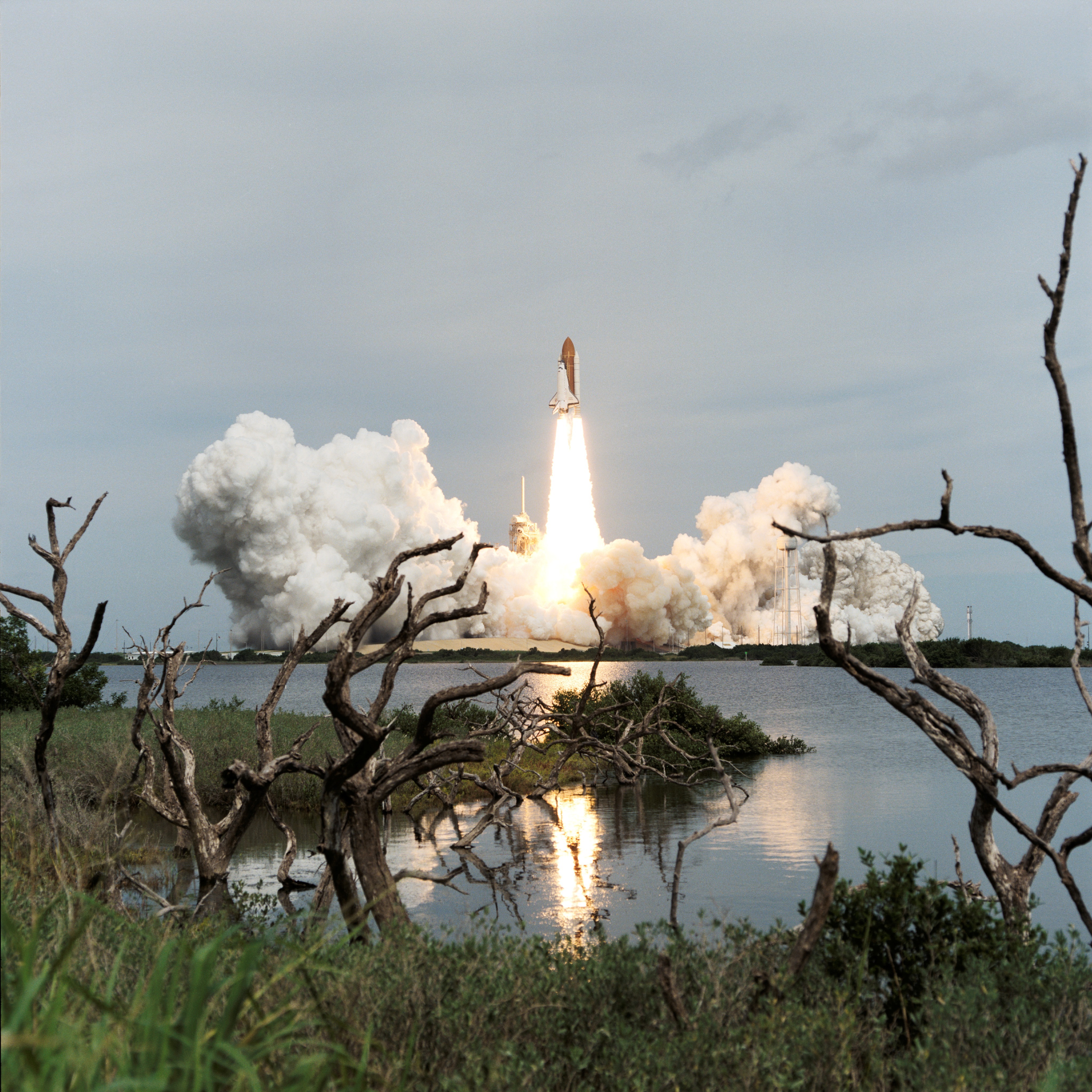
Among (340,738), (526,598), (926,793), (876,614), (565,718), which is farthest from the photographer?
(876,614)

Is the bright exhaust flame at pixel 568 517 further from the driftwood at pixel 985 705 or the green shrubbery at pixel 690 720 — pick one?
the driftwood at pixel 985 705

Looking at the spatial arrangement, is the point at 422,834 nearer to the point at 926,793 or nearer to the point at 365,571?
the point at 926,793

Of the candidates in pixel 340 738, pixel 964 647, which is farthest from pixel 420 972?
pixel 964 647

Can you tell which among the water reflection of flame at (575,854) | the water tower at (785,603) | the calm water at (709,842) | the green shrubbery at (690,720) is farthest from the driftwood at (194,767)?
the water tower at (785,603)

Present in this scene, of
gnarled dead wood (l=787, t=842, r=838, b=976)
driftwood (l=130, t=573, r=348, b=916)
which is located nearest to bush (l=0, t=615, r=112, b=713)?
driftwood (l=130, t=573, r=348, b=916)

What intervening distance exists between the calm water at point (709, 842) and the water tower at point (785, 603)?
69035 millimetres

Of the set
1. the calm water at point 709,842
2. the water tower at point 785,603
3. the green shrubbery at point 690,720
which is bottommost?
the calm water at point 709,842

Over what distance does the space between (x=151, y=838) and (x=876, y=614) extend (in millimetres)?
109406

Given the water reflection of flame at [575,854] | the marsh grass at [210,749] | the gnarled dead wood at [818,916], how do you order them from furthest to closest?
the marsh grass at [210,749]
the water reflection of flame at [575,854]
the gnarled dead wood at [818,916]

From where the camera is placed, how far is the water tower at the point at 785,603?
110 metres

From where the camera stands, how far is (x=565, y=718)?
15297 mm

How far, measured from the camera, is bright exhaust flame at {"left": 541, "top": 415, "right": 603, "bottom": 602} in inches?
3575

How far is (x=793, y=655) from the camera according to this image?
108000 millimetres

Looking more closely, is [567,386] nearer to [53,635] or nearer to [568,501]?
[568,501]
